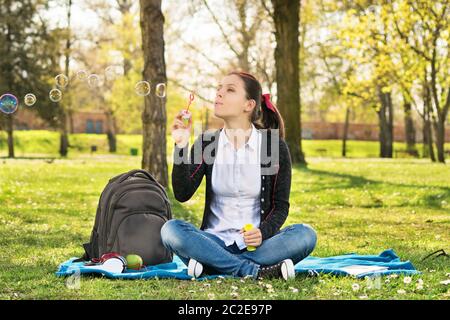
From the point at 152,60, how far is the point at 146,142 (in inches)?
54.9

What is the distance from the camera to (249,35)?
33812mm

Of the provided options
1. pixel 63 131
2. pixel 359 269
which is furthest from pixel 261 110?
pixel 63 131

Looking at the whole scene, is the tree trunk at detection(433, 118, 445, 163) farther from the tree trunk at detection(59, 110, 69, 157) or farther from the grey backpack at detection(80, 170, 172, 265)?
the grey backpack at detection(80, 170, 172, 265)

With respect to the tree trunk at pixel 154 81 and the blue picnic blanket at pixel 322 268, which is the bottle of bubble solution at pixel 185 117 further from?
the tree trunk at pixel 154 81

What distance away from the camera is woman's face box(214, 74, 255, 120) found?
218 inches

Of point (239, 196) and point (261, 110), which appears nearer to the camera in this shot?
point (239, 196)

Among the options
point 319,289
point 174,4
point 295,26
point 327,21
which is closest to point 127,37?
point 174,4

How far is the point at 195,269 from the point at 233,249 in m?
0.39

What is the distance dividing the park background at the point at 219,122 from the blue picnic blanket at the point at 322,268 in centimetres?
16

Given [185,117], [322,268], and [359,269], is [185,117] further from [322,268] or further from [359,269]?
[359,269]

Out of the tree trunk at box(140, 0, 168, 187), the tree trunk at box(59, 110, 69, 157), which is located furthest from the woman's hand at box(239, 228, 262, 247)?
the tree trunk at box(59, 110, 69, 157)

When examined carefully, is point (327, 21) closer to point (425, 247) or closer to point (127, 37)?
point (127, 37)

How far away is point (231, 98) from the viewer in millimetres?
5570

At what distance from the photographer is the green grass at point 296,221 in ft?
15.9
